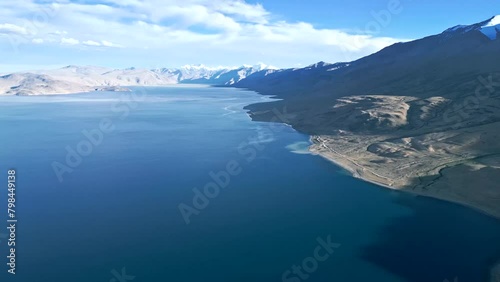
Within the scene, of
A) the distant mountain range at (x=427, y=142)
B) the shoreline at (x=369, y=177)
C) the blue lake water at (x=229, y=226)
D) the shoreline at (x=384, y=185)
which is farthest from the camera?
the distant mountain range at (x=427, y=142)

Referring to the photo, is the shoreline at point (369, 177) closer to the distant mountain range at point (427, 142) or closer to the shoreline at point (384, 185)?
the shoreline at point (384, 185)

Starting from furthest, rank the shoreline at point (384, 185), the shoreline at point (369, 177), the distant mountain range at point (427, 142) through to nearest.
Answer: the distant mountain range at point (427, 142)
the shoreline at point (369, 177)
the shoreline at point (384, 185)

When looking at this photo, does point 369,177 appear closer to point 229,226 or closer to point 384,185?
point 384,185

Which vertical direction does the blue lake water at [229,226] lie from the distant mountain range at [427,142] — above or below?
below

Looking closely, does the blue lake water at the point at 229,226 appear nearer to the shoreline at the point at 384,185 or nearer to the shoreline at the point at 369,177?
the shoreline at the point at 384,185

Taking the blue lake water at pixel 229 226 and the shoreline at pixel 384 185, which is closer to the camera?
the blue lake water at pixel 229 226

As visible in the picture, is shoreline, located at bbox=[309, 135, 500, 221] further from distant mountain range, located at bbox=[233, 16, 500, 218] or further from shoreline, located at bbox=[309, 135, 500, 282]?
distant mountain range, located at bbox=[233, 16, 500, 218]

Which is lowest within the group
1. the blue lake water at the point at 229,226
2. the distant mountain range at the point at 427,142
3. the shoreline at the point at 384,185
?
the blue lake water at the point at 229,226

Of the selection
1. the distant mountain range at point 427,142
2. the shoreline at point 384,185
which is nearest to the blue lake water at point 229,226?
the shoreline at point 384,185

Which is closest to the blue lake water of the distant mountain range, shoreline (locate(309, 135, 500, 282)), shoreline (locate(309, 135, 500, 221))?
shoreline (locate(309, 135, 500, 282))
